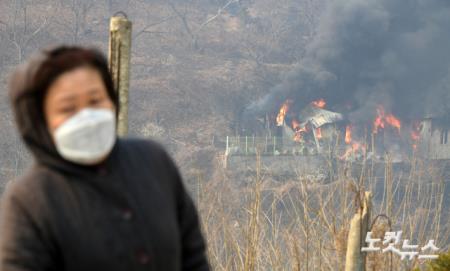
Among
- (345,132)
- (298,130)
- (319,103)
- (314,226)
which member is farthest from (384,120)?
(314,226)

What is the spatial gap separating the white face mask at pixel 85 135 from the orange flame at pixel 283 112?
29948 mm

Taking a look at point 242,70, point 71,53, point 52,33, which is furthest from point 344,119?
point 71,53

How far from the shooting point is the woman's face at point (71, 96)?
1.56 meters

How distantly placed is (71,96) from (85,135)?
94mm

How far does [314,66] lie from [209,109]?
6.32 meters

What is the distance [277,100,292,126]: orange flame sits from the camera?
31500 mm

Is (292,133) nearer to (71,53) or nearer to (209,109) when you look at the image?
(209,109)

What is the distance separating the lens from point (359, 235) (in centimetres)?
413

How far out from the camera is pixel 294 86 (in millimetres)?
34062

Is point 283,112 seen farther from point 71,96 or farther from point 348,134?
point 71,96

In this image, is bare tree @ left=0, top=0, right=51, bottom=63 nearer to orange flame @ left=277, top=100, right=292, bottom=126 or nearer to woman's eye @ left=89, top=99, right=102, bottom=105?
orange flame @ left=277, top=100, right=292, bottom=126

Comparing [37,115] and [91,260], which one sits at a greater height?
[37,115]

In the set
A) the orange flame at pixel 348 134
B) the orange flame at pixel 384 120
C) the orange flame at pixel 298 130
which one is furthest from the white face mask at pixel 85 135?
the orange flame at pixel 384 120

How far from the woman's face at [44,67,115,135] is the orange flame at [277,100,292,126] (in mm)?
29907
